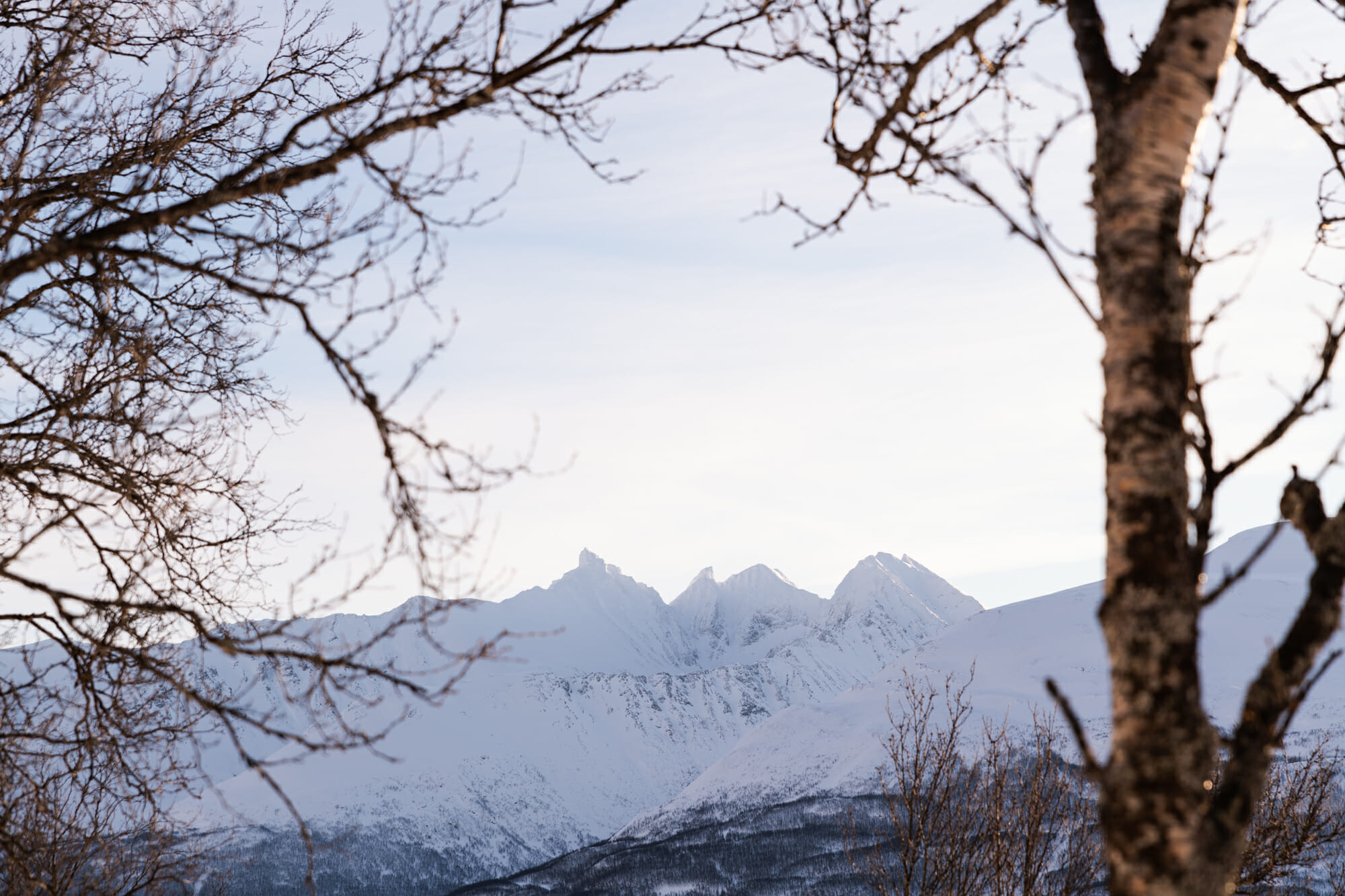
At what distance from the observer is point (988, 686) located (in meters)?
166

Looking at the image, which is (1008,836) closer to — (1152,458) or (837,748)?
(1152,458)

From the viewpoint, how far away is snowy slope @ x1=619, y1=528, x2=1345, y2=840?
142m

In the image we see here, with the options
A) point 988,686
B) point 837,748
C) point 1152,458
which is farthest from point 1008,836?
point 988,686

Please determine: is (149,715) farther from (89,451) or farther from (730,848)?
(730,848)

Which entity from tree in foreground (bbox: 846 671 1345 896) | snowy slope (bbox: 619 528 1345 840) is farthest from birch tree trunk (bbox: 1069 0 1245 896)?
snowy slope (bbox: 619 528 1345 840)

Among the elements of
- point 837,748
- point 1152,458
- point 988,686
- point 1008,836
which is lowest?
point 837,748

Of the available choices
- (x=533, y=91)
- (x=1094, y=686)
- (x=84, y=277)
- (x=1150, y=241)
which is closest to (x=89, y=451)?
(x=84, y=277)

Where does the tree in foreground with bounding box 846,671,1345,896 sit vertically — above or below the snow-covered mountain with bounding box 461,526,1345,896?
above

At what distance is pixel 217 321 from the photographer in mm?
6090

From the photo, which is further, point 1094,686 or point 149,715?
point 1094,686

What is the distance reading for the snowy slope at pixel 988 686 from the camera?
141500 mm

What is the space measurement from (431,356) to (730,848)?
14889 centimetres

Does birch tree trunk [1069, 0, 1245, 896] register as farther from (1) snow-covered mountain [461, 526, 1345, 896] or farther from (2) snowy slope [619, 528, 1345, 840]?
(2) snowy slope [619, 528, 1345, 840]

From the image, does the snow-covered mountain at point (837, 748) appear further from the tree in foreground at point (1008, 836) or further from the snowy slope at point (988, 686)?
the tree in foreground at point (1008, 836)
